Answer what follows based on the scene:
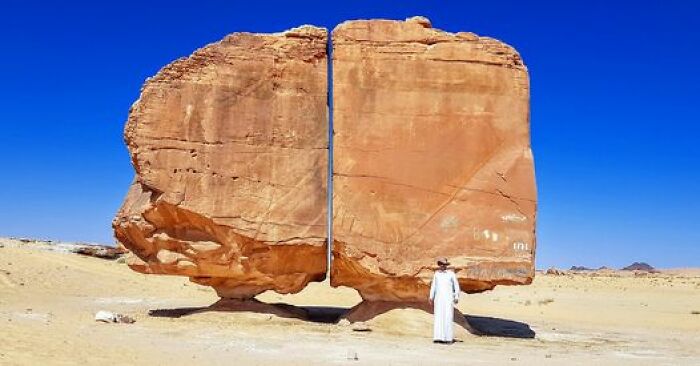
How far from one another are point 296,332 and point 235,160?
319 cm

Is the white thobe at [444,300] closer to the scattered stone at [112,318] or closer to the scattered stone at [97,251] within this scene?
the scattered stone at [112,318]

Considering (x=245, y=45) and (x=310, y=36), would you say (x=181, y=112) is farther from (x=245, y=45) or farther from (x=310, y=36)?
(x=310, y=36)

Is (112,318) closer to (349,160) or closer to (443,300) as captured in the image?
(349,160)

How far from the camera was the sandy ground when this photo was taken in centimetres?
911

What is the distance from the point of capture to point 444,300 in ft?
38.0

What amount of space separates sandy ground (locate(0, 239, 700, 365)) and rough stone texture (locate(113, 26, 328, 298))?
1.25 m

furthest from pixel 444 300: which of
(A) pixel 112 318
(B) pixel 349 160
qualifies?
(A) pixel 112 318

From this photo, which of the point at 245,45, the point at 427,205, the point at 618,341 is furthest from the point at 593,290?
the point at 245,45

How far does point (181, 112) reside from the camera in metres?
12.7

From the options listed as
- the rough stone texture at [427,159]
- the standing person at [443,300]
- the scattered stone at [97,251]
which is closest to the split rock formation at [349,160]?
the rough stone texture at [427,159]

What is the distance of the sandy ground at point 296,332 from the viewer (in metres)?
9.11

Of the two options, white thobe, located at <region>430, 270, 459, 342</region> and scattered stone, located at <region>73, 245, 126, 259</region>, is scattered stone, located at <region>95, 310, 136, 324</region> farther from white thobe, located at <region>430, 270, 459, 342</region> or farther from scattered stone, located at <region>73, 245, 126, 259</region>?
scattered stone, located at <region>73, 245, 126, 259</region>

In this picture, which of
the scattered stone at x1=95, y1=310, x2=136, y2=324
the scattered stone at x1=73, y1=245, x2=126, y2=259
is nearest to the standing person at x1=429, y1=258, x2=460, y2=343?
the scattered stone at x1=95, y1=310, x2=136, y2=324

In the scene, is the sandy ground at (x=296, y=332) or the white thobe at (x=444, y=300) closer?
the sandy ground at (x=296, y=332)
